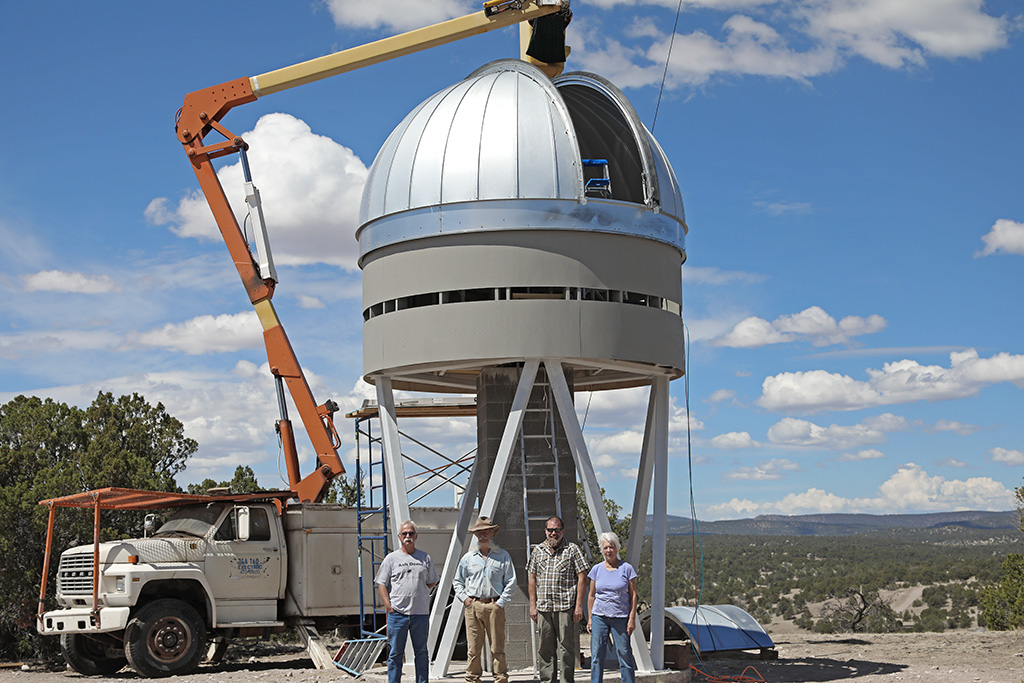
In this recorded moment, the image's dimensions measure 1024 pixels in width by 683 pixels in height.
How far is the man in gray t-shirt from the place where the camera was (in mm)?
12156

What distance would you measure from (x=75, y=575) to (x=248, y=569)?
2569 mm

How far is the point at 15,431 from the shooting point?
905 inches

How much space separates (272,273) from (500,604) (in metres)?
9.38

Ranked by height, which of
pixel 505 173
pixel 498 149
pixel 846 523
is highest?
pixel 498 149

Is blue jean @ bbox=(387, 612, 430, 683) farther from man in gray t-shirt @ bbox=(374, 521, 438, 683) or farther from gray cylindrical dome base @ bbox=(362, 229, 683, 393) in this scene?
gray cylindrical dome base @ bbox=(362, 229, 683, 393)

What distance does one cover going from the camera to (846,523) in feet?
527

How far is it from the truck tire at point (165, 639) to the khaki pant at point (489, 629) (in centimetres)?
589

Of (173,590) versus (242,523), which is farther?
(242,523)

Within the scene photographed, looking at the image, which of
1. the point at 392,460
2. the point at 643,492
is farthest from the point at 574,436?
the point at 392,460

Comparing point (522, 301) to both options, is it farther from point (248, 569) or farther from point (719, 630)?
point (719, 630)

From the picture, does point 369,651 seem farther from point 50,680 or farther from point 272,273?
point 272,273

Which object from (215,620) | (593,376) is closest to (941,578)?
(593,376)

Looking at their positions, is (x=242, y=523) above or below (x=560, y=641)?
above

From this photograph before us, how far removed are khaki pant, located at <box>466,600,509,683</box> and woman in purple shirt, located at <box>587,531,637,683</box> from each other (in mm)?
1185
